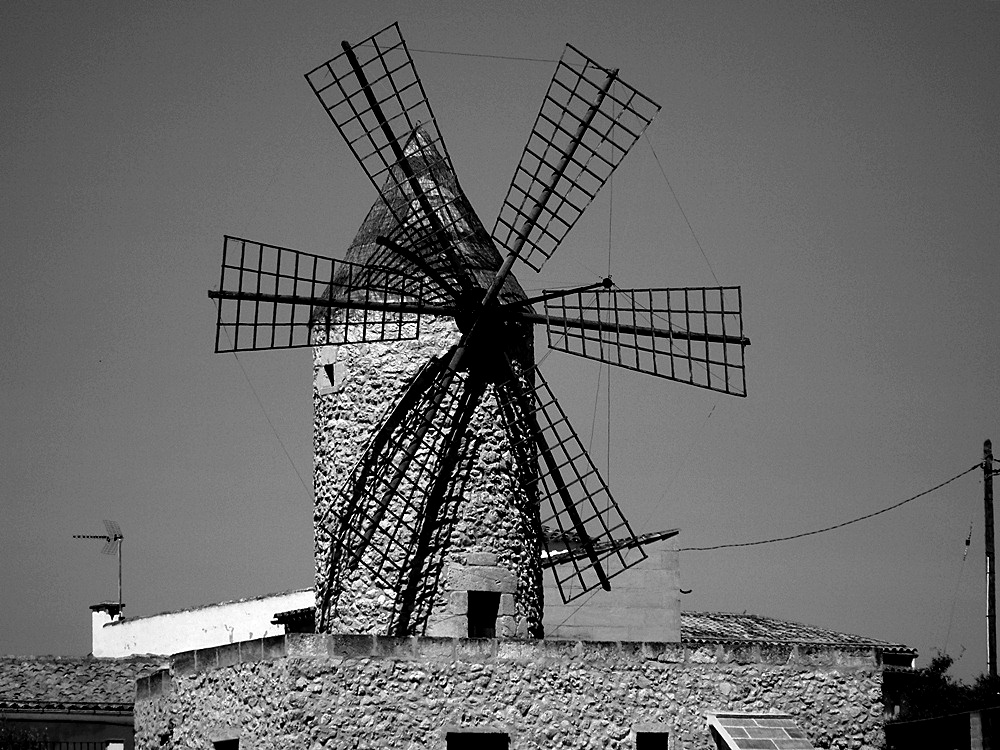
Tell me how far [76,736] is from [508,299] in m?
9.21

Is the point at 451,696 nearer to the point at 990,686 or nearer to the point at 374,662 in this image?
the point at 374,662

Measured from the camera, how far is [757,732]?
17031 millimetres

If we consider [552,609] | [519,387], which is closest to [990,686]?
[552,609]

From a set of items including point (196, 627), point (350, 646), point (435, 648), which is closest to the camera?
point (350, 646)

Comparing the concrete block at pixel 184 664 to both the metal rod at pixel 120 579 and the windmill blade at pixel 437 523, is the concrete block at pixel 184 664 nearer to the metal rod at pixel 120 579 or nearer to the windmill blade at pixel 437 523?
the windmill blade at pixel 437 523

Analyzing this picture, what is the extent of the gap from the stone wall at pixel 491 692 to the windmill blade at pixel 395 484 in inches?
61.5

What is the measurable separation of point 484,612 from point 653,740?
2.04 metres

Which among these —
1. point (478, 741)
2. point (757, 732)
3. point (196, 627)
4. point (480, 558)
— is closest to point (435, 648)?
point (478, 741)

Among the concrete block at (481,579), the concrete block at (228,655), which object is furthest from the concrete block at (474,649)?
the concrete block at (228,655)

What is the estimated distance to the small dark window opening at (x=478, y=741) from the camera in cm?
1647

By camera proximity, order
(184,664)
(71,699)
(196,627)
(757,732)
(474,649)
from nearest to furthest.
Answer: (474,649), (757,732), (184,664), (71,699), (196,627)

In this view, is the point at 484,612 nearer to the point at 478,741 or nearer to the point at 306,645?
the point at 478,741

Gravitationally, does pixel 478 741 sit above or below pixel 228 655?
below

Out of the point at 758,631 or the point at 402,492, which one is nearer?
the point at 402,492
